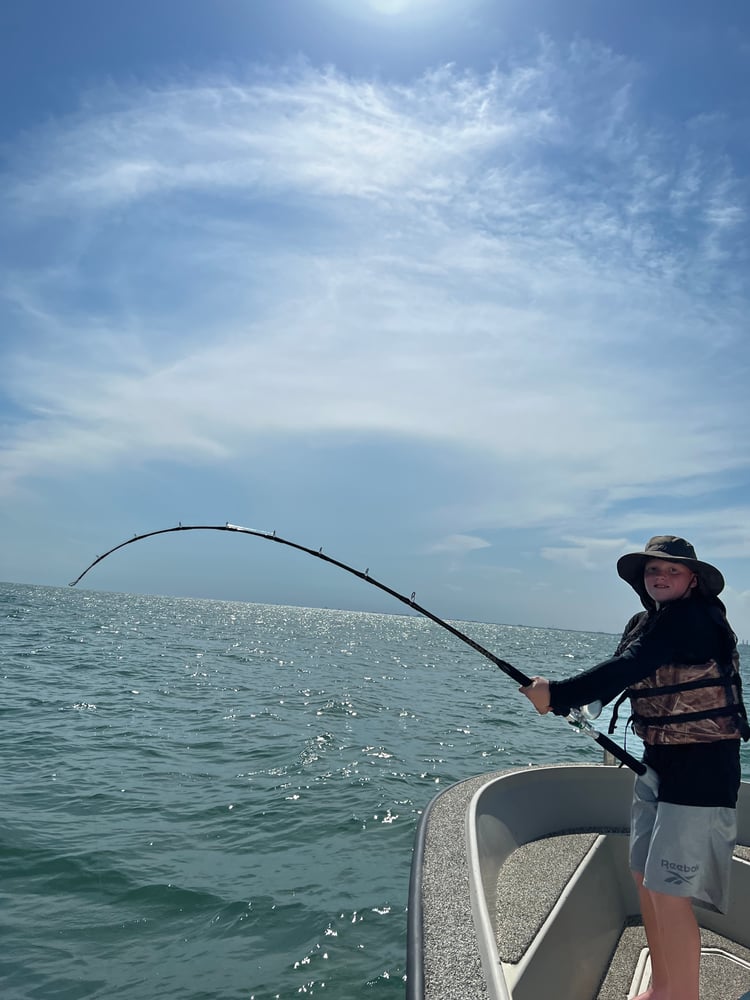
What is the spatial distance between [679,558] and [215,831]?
5.11 meters

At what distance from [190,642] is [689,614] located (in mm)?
28106

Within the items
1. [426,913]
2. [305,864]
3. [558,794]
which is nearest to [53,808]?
[305,864]

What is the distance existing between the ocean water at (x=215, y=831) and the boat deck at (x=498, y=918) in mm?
1290

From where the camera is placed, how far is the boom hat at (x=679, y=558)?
2414 millimetres

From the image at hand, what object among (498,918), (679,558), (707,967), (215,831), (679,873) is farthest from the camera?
(215,831)

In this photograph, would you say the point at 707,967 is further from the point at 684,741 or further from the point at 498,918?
the point at 684,741

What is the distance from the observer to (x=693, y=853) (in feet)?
7.34

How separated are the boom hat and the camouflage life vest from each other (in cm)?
26

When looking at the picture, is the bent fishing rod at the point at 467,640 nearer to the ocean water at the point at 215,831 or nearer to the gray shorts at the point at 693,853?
the gray shorts at the point at 693,853

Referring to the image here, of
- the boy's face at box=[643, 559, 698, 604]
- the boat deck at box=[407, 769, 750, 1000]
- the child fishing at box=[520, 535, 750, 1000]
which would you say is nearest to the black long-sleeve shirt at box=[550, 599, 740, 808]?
the child fishing at box=[520, 535, 750, 1000]

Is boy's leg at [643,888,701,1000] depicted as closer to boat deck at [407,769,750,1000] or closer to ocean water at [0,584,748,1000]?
boat deck at [407,769,750,1000]

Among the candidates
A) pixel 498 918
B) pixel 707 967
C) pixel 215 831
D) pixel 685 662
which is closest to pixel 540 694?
pixel 685 662

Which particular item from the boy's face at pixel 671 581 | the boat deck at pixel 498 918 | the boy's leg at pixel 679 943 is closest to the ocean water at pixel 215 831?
the boat deck at pixel 498 918

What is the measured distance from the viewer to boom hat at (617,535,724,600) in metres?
2.41
